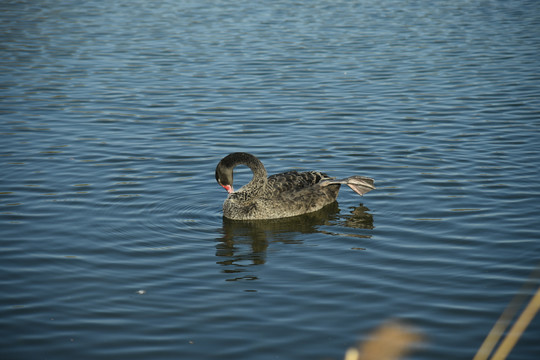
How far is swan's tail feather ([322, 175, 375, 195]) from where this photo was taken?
10008mm

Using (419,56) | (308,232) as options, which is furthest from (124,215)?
(419,56)

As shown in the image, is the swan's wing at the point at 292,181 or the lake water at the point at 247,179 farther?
the swan's wing at the point at 292,181

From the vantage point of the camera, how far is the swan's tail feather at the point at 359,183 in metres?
10.0

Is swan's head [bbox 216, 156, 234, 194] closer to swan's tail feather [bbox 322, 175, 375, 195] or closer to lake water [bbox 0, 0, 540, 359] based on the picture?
lake water [bbox 0, 0, 540, 359]

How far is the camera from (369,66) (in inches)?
761

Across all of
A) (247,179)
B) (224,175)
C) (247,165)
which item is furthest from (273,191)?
(247,179)

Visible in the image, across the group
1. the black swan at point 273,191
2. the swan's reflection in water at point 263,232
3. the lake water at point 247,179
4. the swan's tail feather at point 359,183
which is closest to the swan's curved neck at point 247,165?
the black swan at point 273,191

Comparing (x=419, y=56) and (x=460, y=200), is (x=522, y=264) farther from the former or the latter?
(x=419, y=56)

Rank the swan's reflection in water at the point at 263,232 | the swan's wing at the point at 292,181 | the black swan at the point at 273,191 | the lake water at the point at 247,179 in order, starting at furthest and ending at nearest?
the swan's wing at the point at 292,181 → the black swan at the point at 273,191 → the swan's reflection in water at the point at 263,232 → the lake water at the point at 247,179

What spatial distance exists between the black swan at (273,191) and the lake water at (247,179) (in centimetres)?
22

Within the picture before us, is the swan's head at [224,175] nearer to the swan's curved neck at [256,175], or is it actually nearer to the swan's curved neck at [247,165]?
the swan's curved neck at [247,165]

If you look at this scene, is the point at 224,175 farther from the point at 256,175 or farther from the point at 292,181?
the point at 292,181

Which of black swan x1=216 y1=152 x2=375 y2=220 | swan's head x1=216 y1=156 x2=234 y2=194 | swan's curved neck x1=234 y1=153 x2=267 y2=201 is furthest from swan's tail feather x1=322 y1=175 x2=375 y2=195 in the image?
swan's head x1=216 y1=156 x2=234 y2=194

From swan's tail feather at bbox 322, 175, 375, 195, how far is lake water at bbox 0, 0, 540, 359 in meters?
0.23
